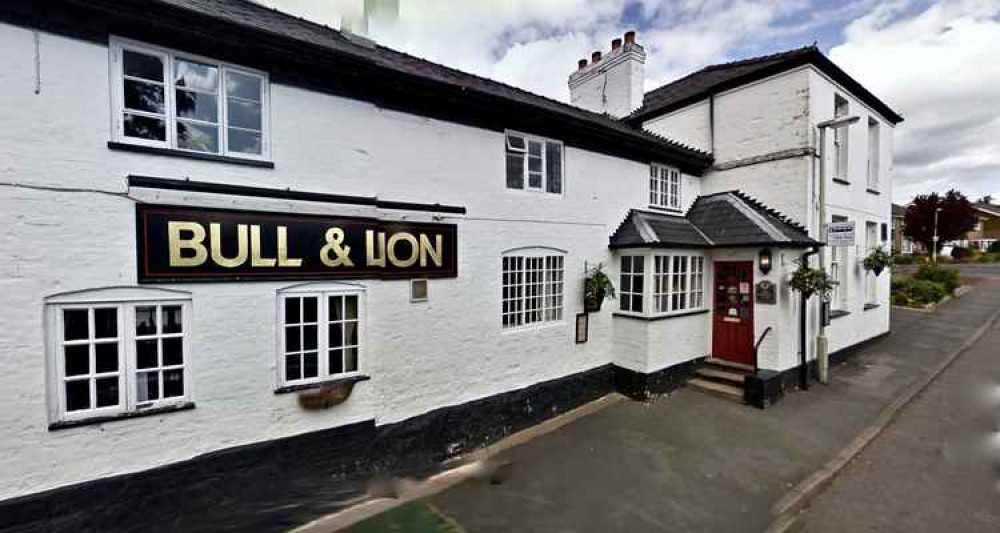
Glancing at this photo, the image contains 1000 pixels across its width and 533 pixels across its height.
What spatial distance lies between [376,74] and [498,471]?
595 cm

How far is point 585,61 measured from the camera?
1380 centimetres

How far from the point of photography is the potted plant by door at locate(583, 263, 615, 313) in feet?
26.6

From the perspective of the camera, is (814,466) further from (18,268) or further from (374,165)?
(18,268)

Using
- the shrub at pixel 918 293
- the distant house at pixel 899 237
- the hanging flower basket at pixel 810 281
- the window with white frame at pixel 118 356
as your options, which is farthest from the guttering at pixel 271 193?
the distant house at pixel 899 237

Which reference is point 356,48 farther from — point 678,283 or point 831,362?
point 831,362

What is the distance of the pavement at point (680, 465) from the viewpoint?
4738mm

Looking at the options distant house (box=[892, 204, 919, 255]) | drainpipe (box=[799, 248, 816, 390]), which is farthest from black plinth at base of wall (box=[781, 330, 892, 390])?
distant house (box=[892, 204, 919, 255])

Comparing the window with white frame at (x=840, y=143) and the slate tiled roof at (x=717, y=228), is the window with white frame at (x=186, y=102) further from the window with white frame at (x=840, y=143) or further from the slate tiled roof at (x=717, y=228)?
the window with white frame at (x=840, y=143)

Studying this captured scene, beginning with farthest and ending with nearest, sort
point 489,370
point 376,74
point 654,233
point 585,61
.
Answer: point 585,61 < point 654,233 < point 489,370 < point 376,74

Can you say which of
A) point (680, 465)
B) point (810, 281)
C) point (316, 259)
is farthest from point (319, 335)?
point (810, 281)

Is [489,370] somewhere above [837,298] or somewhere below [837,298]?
below

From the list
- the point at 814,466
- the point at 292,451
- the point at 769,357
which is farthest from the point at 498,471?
the point at 769,357

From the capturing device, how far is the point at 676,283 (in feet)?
29.3

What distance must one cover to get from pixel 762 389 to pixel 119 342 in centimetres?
985
